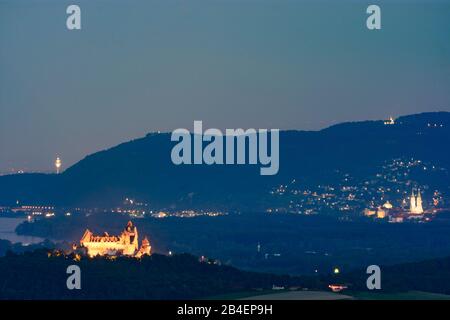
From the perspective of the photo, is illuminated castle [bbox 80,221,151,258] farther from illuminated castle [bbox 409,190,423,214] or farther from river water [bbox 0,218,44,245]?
illuminated castle [bbox 409,190,423,214]

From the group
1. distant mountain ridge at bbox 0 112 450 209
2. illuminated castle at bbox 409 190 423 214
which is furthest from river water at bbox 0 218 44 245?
illuminated castle at bbox 409 190 423 214

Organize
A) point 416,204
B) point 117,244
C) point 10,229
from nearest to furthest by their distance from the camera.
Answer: point 117,244 < point 416,204 < point 10,229

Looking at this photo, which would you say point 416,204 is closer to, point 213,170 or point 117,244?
point 213,170

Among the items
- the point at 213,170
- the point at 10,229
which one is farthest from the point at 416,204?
the point at 10,229
